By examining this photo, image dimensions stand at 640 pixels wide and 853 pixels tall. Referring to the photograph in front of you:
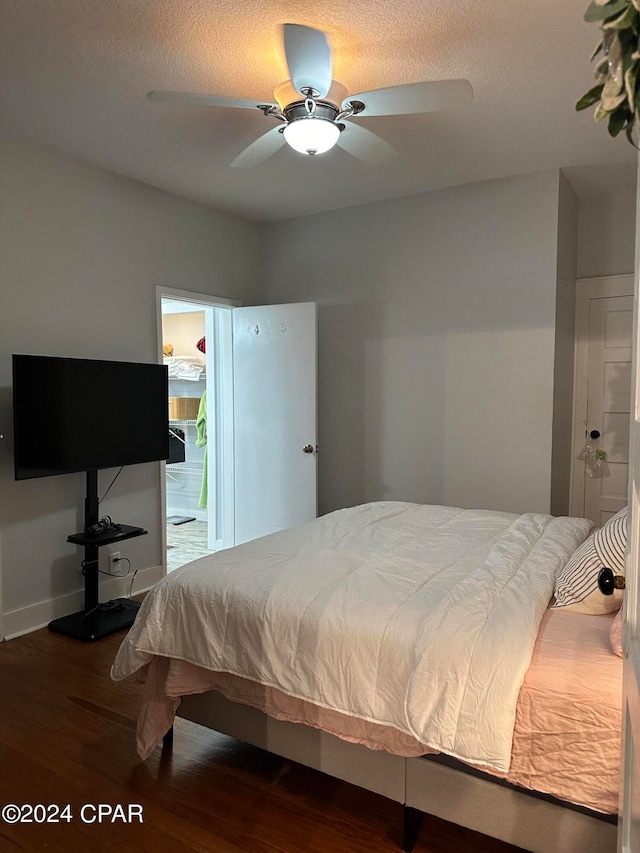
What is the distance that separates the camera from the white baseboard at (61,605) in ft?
11.2

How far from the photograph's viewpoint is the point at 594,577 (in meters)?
1.86

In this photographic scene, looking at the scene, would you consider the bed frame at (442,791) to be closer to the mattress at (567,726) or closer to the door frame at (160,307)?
the mattress at (567,726)

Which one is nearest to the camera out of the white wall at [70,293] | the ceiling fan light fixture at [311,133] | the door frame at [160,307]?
the ceiling fan light fixture at [311,133]

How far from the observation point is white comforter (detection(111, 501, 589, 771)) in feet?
5.19

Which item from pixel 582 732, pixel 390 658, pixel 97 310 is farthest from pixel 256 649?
pixel 97 310

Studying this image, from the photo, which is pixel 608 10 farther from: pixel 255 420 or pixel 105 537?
pixel 255 420

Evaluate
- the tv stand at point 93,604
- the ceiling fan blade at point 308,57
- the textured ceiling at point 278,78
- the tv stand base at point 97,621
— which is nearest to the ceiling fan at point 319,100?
the ceiling fan blade at point 308,57

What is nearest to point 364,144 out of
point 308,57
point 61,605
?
point 308,57

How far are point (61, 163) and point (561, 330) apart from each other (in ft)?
10.9

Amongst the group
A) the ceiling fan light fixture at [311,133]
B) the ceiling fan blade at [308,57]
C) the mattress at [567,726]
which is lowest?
the mattress at [567,726]

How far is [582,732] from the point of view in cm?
149

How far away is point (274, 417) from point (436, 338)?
140 centimetres

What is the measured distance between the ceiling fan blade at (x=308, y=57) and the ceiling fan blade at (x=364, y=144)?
32 centimetres

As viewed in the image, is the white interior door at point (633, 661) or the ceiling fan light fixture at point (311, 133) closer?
the white interior door at point (633, 661)
